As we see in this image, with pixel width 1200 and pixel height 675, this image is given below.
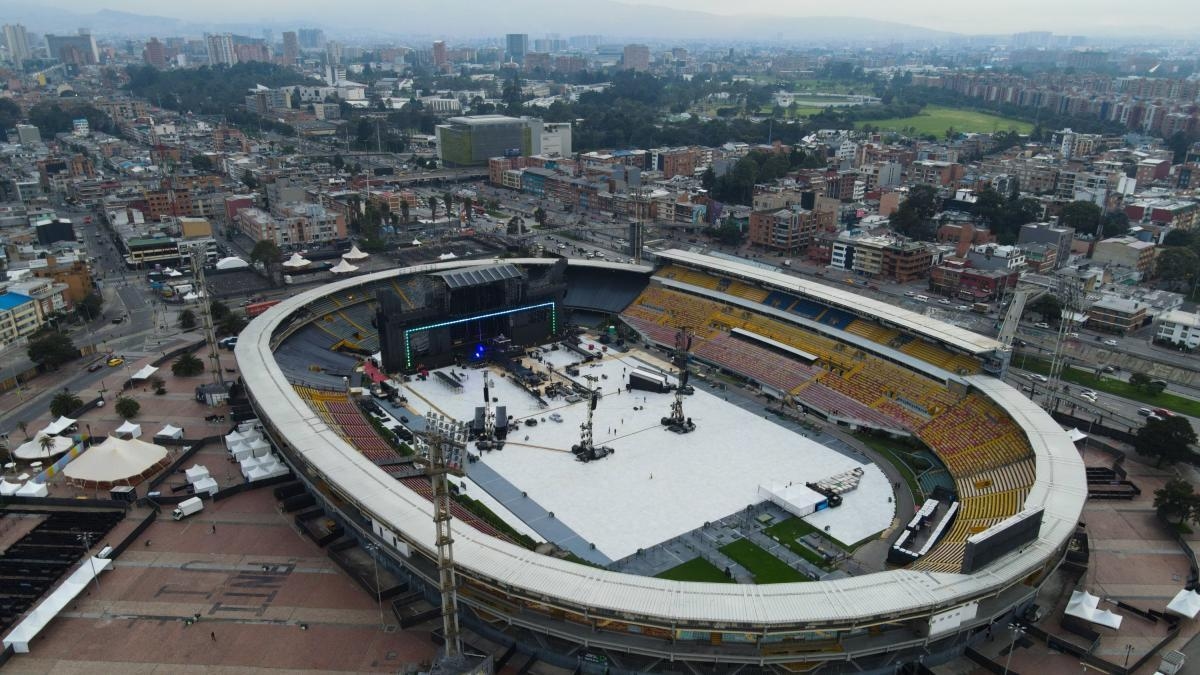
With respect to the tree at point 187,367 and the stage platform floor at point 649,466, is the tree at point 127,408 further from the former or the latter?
the stage platform floor at point 649,466

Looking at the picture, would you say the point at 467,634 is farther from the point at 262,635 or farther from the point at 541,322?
the point at 541,322

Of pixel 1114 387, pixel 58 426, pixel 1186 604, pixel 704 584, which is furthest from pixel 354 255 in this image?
pixel 1186 604

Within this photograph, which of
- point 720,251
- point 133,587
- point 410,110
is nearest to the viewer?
point 133,587

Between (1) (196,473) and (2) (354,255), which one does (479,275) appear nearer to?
(1) (196,473)

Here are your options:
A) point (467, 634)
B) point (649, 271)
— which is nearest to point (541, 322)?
point (649, 271)

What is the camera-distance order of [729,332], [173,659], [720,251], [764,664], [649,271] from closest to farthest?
[764,664] < [173,659] < [729,332] < [649,271] < [720,251]

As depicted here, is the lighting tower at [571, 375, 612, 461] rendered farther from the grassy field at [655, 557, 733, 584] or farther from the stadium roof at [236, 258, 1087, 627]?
the stadium roof at [236, 258, 1087, 627]

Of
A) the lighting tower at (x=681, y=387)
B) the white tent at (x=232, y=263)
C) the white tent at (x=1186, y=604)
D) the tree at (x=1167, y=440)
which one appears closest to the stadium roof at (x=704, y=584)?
the white tent at (x=1186, y=604)
